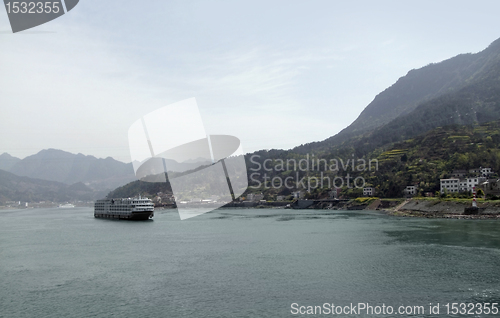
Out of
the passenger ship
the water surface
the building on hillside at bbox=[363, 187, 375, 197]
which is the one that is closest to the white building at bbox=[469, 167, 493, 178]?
the building on hillside at bbox=[363, 187, 375, 197]

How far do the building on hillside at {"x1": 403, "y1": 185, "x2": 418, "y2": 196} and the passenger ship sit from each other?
2481 inches

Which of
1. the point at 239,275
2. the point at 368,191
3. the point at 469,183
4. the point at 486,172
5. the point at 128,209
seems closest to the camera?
the point at 239,275

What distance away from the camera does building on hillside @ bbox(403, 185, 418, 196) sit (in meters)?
89.6

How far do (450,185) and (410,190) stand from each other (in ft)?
34.8

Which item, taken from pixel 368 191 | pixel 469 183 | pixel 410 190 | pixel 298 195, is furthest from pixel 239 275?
pixel 298 195

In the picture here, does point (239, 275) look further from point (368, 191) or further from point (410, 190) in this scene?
point (368, 191)

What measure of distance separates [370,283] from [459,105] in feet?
532

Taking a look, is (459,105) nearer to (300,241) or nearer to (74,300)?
(300,241)

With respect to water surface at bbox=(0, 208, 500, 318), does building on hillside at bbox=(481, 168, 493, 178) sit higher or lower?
higher

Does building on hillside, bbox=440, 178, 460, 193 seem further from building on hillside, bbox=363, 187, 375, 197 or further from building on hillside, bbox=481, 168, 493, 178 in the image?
building on hillside, bbox=363, 187, 375, 197

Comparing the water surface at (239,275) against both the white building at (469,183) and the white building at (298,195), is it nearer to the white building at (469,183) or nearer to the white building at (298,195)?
the white building at (469,183)

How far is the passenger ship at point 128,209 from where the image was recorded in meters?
72.9

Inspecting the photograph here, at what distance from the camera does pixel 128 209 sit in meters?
74.9

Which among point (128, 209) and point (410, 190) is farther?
point (410, 190)
